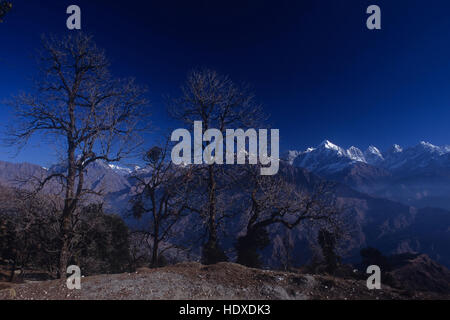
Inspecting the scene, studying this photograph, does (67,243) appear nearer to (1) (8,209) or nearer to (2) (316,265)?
(1) (8,209)

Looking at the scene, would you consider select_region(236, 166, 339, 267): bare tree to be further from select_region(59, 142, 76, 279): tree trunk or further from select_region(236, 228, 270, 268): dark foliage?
select_region(59, 142, 76, 279): tree trunk

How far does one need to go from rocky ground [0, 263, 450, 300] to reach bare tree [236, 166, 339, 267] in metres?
4.46

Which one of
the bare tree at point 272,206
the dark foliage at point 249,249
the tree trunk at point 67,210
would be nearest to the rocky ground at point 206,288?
the tree trunk at point 67,210

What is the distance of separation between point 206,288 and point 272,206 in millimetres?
6851

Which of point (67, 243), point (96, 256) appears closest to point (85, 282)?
point (67, 243)

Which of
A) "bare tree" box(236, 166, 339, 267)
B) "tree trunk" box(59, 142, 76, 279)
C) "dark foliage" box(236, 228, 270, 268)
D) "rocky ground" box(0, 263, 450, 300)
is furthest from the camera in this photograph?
"dark foliage" box(236, 228, 270, 268)

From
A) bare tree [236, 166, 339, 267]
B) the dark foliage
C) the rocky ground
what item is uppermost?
bare tree [236, 166, 339, 267]

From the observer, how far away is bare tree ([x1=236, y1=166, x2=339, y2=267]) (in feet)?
40.8

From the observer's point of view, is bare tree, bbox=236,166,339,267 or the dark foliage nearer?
bare tree, bbox=236,166,339,267

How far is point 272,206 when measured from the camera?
509 inches

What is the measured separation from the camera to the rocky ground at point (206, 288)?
266 inches

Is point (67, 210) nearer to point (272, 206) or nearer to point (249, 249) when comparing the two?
point (249, 249)

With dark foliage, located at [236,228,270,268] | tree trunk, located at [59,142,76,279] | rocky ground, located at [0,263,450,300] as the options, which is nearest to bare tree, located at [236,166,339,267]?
dark foliage, located at [236,228,270,268]

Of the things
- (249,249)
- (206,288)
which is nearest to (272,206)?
(249,249)
